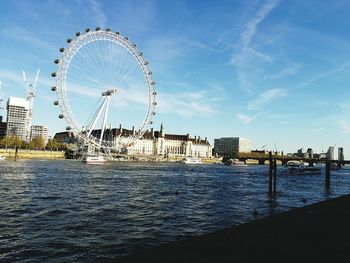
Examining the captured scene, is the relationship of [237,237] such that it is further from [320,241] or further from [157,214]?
[157,214]

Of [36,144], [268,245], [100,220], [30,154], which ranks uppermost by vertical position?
[36,144]

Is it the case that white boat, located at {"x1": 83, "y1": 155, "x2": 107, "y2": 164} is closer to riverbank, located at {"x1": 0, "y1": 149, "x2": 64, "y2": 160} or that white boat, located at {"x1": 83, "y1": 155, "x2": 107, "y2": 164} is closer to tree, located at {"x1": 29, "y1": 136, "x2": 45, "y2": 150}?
riverbank, located at {"x1": 0, "y1": 149, "x2": 64, "y2": 160}

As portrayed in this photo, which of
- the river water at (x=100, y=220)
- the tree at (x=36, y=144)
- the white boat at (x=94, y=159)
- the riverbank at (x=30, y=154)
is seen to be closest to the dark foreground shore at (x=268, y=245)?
the river water at (x=100, y=220)

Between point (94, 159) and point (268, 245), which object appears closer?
point (268, 245)

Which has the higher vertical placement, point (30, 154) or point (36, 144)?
point (36, 144)

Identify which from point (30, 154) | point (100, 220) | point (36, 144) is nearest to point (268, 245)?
point (100, 220)

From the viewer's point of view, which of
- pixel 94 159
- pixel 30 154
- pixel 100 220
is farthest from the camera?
pixel 30 154

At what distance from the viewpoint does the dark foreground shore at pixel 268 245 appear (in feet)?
34.1

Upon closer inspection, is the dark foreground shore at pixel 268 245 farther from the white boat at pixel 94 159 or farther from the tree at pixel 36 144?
the tree at pixel 36 144

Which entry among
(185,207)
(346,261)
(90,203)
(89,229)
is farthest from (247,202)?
(346,261)

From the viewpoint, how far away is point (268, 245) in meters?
12.2

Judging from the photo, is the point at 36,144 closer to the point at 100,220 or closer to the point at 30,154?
the point at 30,154

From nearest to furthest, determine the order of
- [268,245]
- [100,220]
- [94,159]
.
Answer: [268,245] < [100,220] < [94,159]

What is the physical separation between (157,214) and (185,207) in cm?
445
